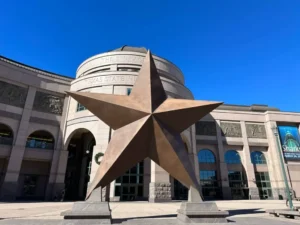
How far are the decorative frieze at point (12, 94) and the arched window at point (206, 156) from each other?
2678cm

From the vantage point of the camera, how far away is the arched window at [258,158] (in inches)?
1351

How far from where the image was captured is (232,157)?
34438 mm

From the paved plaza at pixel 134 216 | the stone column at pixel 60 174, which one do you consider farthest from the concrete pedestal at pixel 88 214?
the stone column at pixel 60 174

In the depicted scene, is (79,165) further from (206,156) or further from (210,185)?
(210,185)

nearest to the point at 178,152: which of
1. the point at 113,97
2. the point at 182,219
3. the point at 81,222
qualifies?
the point at 182,219

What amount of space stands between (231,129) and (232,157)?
15.5 ft

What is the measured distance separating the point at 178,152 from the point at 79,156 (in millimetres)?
24296

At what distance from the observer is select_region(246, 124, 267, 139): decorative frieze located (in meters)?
35.1

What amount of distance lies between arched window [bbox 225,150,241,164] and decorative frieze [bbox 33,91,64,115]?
26985mm

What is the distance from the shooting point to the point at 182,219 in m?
8.65

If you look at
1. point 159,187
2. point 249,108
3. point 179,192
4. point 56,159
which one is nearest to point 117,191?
point 159,187

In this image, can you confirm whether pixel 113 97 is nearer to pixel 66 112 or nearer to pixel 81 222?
pixel 81 222

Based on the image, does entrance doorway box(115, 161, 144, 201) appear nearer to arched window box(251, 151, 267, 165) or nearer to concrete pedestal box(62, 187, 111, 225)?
concrete pedestal box(62, 187, 111, 225)

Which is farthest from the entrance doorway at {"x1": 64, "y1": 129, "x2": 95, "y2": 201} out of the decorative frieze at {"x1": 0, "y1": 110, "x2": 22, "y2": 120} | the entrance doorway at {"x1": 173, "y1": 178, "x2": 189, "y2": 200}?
the entrance doorway at {"x1": 173, "y1": 178, "x2": 189, "y2": 200}
